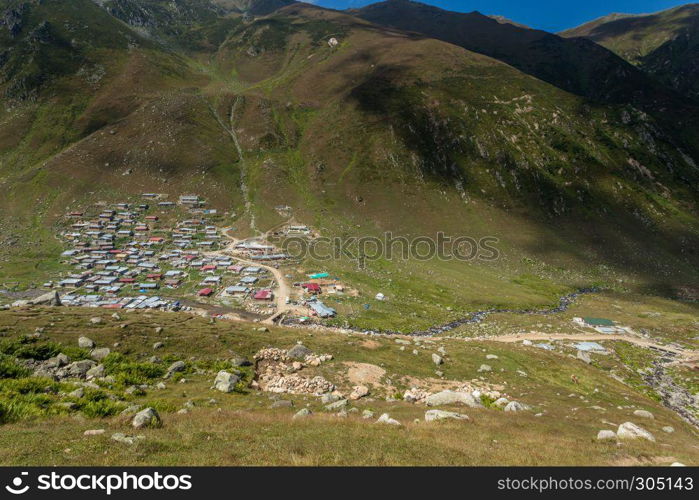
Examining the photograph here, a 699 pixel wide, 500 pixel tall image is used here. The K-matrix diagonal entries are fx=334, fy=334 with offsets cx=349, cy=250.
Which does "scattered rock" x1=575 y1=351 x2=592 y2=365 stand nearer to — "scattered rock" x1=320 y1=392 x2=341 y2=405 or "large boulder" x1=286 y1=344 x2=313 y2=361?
"large boulder" x1=286 y1=344 x2=313 y2=361

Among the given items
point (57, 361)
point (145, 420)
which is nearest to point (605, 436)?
point (145, 420)

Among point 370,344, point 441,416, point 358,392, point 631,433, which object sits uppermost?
point 631,433

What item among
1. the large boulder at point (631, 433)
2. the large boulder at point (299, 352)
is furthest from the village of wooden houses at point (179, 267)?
the large boulder at point (631, 433)

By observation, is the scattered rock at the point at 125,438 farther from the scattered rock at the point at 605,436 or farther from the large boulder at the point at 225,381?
the scattered rock at the point at 605,436

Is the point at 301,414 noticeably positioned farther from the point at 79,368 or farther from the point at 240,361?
the point at 79,368

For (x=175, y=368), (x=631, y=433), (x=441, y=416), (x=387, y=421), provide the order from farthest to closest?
(x=175, y=368), (x=441, y=416), (x=631, y=433), (x=387, y=421)

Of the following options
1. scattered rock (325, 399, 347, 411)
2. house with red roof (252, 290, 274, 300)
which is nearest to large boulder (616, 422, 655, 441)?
scattered rock (325, 399, 347, 411)

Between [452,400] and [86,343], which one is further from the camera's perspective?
[86,343]
